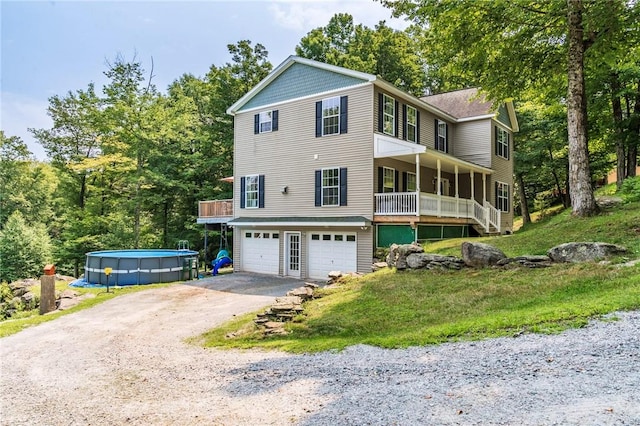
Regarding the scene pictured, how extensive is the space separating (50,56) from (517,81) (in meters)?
15.3

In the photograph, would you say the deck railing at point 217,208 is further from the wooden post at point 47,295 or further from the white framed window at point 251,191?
the wooden post at point 47,295

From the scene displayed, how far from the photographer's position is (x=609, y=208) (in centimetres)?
1228

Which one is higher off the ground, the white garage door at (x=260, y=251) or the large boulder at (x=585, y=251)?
the large boulder at (x=585, y=251)

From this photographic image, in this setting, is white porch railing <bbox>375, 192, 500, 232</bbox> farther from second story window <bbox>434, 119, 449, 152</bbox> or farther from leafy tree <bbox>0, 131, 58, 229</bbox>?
leafy tree <bbox>0, 131, 58, 229</bbox>

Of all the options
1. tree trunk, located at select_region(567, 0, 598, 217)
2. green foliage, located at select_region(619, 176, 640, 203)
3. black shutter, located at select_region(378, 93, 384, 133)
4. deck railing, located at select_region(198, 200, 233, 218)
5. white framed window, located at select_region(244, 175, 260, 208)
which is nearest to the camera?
tree trunk, located at select_region(567, 0, 598, 217)

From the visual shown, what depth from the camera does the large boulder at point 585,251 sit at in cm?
834

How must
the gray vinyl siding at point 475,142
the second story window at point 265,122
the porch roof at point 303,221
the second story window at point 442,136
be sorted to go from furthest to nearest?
the gray vinyl siding at point 475,142 < the second story window at point 442,136 < the second story window at point 265,122 < the porch roof at point 303,221

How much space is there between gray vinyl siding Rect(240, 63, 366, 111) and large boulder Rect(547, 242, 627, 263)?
9726mm

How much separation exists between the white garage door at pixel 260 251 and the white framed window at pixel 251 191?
1279 millimetres

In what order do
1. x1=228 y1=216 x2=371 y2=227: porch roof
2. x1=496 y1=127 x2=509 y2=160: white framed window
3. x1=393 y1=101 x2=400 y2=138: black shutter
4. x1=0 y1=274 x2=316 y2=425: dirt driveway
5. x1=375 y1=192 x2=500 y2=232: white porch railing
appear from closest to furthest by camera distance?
x1=0 y1=274 x2=316 y2=425: dirt driveway
x1=375 y1=192 x2=500 y2=232: white porch railing
x1=228 y1=216 x2=371 y2=227: porch roof
x1=393 y1=101 x2=400 y2=138: black shutter
x1=496 y1=127 x2=509 y2=160: white framed window

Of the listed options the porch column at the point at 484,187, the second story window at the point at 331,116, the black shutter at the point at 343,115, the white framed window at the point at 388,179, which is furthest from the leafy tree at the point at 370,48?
the white framed window at the point at 388,179

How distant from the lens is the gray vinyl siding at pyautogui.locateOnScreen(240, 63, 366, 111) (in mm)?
16531

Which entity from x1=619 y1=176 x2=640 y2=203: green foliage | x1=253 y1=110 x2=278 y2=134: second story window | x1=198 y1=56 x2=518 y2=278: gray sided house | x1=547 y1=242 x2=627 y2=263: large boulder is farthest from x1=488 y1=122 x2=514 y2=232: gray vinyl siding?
x1=547 y1=242 x2=627 y2=263: large boulder

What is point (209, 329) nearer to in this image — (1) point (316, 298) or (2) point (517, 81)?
(1) point (316, 298)
